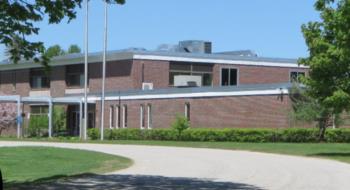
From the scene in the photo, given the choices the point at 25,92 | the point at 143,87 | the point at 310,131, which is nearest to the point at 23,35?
the point at 310,131

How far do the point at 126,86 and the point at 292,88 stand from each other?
18.3 metres

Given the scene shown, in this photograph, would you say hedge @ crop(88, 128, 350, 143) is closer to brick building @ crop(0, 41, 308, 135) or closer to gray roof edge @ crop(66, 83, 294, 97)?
brick building @ crop(0, 41, 308, 135)

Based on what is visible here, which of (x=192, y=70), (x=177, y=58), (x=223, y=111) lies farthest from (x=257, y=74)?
(x=223, y=111)

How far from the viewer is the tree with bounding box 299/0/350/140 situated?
90.8ft

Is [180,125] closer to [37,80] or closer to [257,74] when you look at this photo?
[257,74]

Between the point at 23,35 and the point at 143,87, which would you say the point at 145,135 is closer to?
the point at 143,87

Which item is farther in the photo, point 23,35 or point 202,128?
point 202,128

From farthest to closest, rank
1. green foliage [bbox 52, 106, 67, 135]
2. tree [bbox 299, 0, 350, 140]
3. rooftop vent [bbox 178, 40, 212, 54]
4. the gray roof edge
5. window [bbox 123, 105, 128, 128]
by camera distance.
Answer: rooftop vent [bbox 178, 40, 212, 54] → green foliage [bbox 52, 106, 67, 135] → window [bbox 123, 105, 128, 128] → the gray roof edge → tree [bbox 299, 0, 350, 140]

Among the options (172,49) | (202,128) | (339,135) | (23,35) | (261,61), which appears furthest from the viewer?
(172,49)

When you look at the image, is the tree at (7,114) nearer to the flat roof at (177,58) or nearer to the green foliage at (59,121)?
the green foliage at (59,121)

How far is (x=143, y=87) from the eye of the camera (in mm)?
59500

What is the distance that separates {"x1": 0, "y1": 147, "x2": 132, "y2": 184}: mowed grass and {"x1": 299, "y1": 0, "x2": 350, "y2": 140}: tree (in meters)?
8.40

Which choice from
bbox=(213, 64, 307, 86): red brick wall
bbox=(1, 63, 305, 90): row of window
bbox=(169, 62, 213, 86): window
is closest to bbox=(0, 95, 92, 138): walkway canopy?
bbox=(1, 63, 305, 90): row of window

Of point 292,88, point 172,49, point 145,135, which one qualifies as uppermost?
point 172,49
